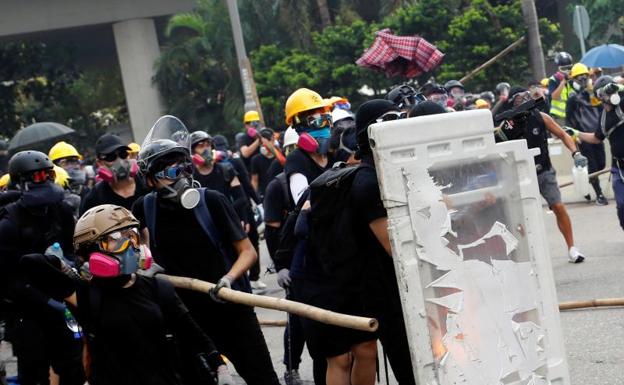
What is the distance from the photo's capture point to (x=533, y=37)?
82.0ft

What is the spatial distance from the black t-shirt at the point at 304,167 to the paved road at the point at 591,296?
1.53 metres

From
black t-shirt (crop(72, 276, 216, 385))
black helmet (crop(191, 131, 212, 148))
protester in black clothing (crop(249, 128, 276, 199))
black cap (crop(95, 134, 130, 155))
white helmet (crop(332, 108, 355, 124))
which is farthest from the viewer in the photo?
protester in black clothing (crop(249, 128, 276, 199))

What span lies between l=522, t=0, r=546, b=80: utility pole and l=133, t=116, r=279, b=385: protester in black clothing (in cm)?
1963

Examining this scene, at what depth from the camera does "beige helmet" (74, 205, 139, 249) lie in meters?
5.16

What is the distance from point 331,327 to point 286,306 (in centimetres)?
84

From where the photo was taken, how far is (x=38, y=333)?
705 cm

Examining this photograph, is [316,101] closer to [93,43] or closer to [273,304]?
[273,304]

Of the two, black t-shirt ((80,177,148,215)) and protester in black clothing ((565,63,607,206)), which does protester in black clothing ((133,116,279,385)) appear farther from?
protester in black clothing ((565,63,607,206))

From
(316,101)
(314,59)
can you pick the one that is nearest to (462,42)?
(314,59)

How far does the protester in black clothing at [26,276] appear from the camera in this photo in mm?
6934

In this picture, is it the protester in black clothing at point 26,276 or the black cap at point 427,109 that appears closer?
the black cap at point 427,109

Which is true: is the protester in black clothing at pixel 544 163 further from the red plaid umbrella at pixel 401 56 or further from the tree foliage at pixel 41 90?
the tree foliage at pixel 41 90

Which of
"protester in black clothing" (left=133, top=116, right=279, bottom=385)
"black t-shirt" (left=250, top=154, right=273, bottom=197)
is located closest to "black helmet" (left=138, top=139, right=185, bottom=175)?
"protester in black clothing" (left=133, top=116, right=279, bottom=385)

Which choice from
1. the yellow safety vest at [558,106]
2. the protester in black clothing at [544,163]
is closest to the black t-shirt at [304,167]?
the protester in black clothing at [544,163]
